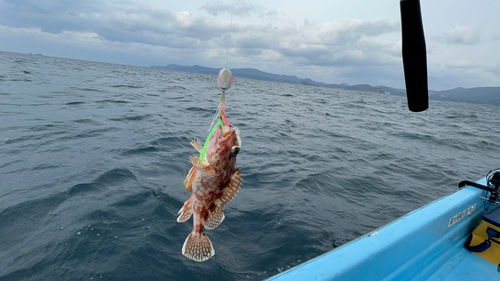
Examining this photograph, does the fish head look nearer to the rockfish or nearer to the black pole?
the rockfish

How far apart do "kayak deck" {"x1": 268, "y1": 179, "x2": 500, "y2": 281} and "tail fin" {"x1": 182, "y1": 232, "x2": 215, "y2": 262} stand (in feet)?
2.10

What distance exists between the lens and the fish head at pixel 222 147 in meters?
2.01

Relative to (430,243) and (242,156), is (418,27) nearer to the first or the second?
(430,243)

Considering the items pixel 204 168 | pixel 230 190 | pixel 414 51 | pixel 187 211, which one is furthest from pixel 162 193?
pixel 414 51

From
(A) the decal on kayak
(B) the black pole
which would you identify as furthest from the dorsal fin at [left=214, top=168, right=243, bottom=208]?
(A) the decal on kayak

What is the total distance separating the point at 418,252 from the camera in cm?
357

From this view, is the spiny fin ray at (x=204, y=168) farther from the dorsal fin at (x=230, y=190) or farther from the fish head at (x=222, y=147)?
the dorsal fin at (x=230, y=190)

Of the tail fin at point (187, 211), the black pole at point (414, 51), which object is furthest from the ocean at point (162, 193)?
the black pole at point (414, 51)

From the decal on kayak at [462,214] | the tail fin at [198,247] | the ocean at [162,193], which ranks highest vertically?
the tail fin at [198,247]

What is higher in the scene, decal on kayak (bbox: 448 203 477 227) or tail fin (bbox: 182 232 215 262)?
tail fin (bbox: 182 232 215 262)

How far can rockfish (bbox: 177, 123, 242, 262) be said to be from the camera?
2.02 meters

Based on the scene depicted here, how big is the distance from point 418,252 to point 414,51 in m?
3.58

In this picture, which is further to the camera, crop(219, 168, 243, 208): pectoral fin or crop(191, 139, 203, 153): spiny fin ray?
crop(219, 168, 243, 208): pectoral fin

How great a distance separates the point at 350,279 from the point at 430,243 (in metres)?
2.18
